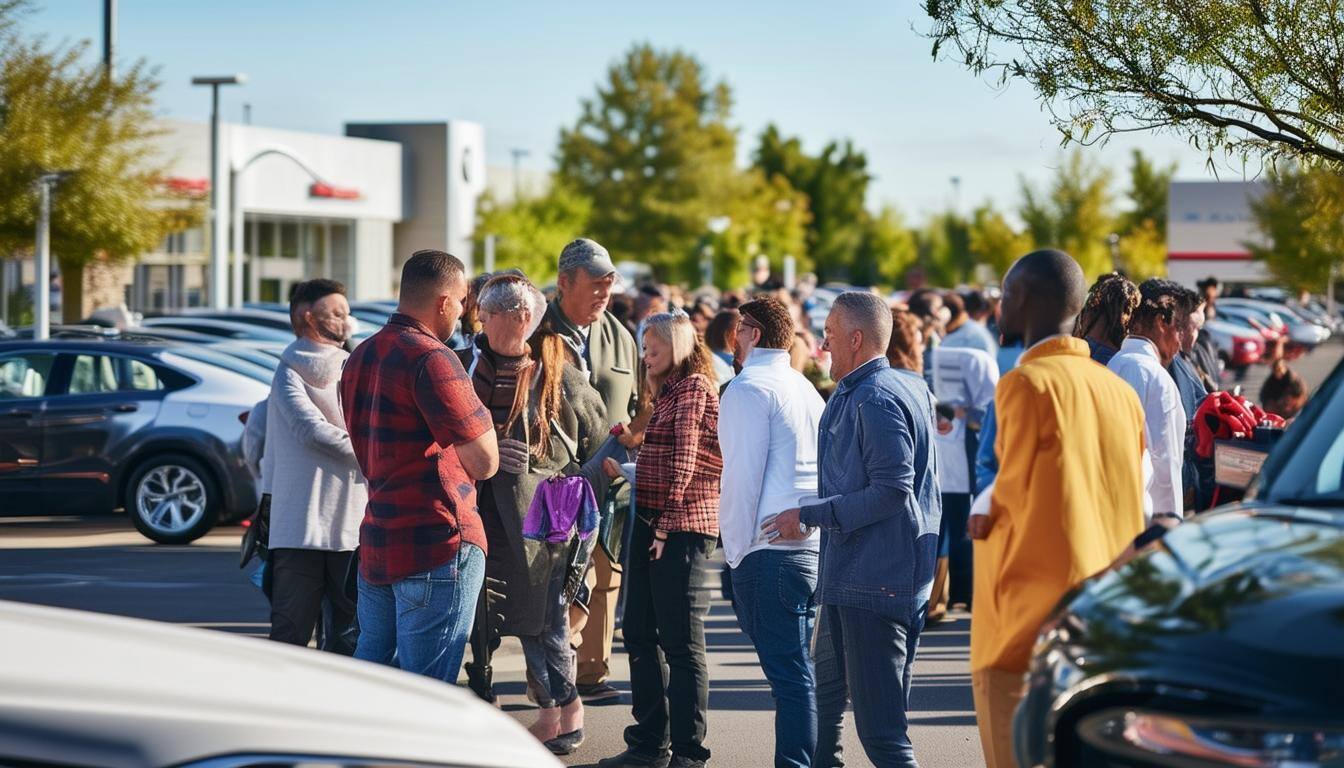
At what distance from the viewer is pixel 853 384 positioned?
586 cm

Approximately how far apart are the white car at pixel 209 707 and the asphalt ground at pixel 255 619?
3.98 m

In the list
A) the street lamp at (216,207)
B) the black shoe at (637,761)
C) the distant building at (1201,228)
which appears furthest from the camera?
the distant building at (1201,228)

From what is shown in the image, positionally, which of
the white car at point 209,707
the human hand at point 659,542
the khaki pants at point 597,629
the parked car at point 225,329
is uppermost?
the parked car at point 225,329

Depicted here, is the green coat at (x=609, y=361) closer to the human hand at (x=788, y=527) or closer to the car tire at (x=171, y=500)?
the human hand at (x=788, y=527)

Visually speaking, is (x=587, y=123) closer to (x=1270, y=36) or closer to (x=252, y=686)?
(x=1270, y=36)

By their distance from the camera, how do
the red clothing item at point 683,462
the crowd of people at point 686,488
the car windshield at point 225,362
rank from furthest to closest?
the car windshield at point 225,362 → the red clothing item at point 683,462 → the crowd of people at point 686,488

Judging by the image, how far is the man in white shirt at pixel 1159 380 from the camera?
6824 mm

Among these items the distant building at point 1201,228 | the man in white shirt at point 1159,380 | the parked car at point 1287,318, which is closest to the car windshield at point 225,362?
the man in white shirt at point 1159,380

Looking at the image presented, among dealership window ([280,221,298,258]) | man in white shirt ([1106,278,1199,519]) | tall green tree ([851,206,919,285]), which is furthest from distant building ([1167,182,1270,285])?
tall green tree ([851,206,919,285])

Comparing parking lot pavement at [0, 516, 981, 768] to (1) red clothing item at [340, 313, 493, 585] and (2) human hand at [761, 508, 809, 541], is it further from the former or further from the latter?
(1) red clothing item at [340, 313, 493, 585]

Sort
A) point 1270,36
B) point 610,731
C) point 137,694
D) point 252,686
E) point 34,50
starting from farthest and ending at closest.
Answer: point 34,50 < point 1270,36 < point 610,731 < point 252,686 < point 137,694

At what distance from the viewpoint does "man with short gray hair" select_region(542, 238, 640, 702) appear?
7.52 m

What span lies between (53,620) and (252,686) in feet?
1.67

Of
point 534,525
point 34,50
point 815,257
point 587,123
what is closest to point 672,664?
point 534,525
